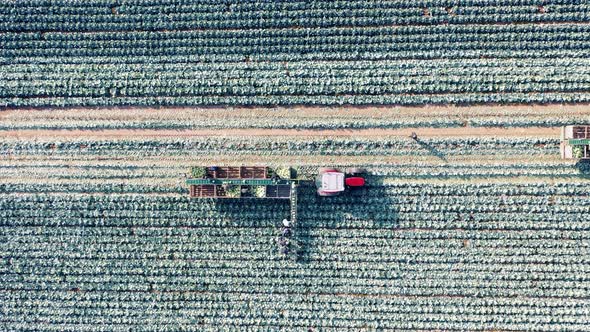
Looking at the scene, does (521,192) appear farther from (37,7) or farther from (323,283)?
(37,7)

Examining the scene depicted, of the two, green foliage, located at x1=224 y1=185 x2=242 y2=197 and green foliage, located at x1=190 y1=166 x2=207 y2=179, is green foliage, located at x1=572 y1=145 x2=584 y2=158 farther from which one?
green foliage, located at x1=190 y1=166 x2=207 y2=179

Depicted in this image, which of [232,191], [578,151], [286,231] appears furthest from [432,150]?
[232,191]

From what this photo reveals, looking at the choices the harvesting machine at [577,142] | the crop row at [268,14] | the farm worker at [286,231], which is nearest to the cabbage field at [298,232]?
the farm worker at [286,231]

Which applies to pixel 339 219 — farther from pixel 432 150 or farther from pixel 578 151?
pixel 578 151

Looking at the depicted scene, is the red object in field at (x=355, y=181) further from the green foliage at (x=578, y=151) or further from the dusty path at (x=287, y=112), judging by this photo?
the green foliage at (x=578, y=151)

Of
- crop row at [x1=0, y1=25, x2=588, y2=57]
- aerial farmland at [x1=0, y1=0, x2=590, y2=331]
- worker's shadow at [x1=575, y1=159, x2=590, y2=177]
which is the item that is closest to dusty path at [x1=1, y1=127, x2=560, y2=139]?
aerial farmland at [x1=0, y1=0, x2=590, y2=331]

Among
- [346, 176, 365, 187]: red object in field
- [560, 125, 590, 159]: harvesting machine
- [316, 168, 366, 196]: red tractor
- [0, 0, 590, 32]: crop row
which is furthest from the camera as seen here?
[0, 0, 590, 32]: crop row
